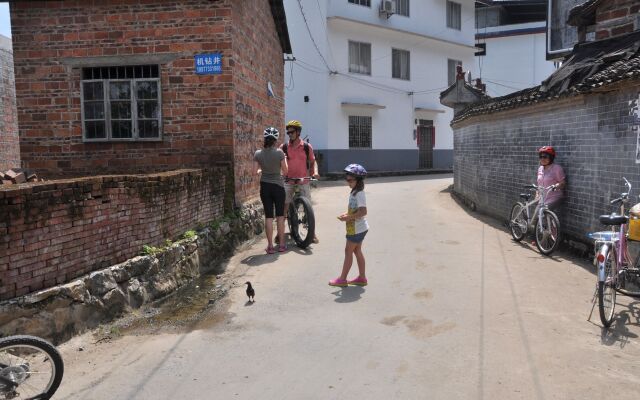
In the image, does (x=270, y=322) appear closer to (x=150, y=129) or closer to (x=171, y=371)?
(x=171, y=371)

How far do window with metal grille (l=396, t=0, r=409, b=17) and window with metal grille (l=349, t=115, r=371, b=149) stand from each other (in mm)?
5790

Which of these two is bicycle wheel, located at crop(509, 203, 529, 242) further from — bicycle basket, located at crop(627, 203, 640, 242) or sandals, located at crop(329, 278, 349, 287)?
sandals, located at crop(329, 278, 349, 287)

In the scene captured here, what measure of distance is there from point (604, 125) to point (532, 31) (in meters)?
27.8

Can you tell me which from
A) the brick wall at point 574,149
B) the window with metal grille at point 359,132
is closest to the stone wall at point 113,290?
the brick wall at point 574,149

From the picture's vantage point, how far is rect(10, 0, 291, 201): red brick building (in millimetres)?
8430

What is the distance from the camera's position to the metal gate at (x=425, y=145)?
91.6ft

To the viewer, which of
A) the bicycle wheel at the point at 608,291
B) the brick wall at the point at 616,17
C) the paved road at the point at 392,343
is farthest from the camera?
the brick wall at the point at 616,17

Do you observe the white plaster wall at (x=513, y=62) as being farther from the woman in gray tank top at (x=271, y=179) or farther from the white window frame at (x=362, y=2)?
the woman in gray tank top at (x=271, y=179)

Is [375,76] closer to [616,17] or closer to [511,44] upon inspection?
[511,44]

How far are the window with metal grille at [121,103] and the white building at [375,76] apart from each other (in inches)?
583

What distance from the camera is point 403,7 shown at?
26219mm

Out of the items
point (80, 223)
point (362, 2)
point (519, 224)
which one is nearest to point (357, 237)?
point (80, 223)

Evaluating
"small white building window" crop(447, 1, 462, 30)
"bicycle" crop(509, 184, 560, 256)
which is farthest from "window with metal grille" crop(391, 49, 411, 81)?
"bicycle" crop(509, 184, 560, 256)

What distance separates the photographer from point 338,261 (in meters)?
7.43
